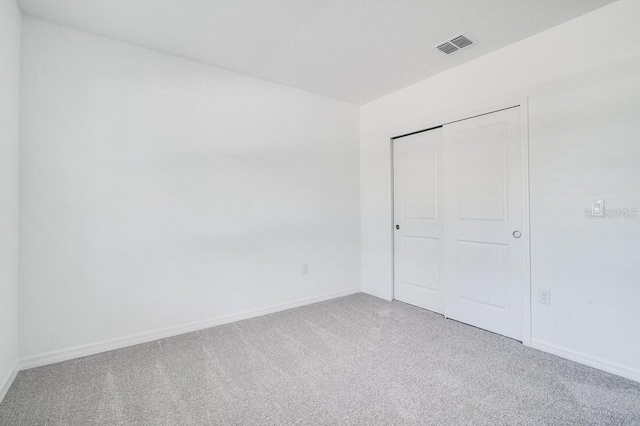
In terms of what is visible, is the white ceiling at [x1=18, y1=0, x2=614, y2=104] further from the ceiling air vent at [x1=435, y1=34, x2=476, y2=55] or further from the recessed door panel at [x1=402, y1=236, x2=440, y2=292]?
the recessed door panel at [x1=402, y1=236, x2=440, y2=292]

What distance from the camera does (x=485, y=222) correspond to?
9.14 feet

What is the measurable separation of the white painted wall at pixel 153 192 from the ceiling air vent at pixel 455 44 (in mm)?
1579

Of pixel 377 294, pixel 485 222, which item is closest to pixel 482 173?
pixel 485 222

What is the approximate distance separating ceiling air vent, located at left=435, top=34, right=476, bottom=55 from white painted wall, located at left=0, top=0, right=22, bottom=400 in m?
3.18

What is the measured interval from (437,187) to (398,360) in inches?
74.3

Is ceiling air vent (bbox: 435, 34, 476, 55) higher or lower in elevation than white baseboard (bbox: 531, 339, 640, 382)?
higher

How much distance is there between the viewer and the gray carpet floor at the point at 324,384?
162cm

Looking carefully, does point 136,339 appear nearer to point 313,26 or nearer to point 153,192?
point 153,192

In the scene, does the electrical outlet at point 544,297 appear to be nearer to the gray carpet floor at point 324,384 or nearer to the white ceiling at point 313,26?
the gray carpet floor at point 324,384

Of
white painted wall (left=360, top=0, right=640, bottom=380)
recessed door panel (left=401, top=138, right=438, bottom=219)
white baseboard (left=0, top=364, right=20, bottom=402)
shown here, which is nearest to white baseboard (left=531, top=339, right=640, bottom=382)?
white painted wall (left=360, top=0, right=640, bottom=380)

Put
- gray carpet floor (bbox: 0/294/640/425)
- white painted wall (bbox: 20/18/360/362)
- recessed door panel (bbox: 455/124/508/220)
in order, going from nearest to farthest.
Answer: gray carpet floor (bbox: 0/294/640/425) < white painted wall (bbox: 20/18/360/362) < recessed door panel (bbox: 455/124/508/220)

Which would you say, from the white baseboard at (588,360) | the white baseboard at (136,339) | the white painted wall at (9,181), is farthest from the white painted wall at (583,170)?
the white painted wall at (9,181)

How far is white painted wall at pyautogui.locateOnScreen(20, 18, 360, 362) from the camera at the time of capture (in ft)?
7.27

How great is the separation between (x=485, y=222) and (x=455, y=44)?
5.36 feet
